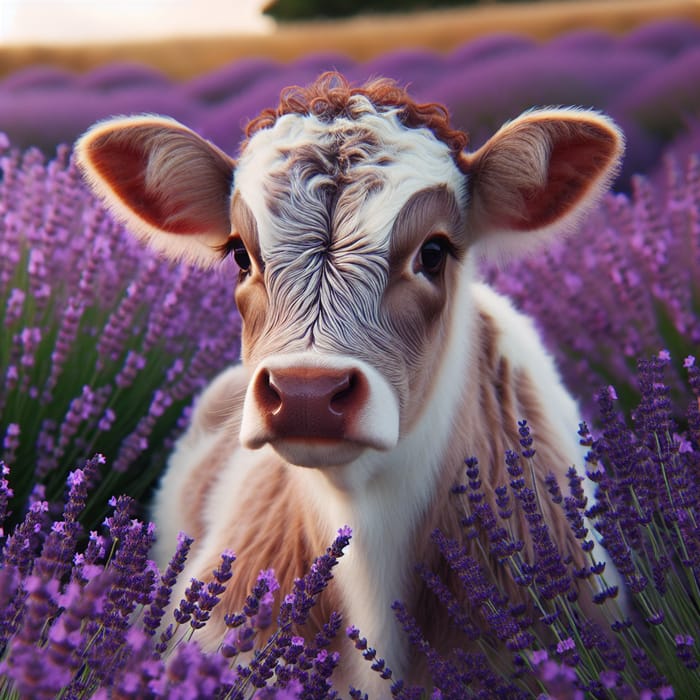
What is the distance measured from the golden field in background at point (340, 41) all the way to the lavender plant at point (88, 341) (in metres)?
4.36

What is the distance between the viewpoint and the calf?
6.17 feet

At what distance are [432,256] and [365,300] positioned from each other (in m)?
0.25

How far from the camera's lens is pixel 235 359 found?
383cm

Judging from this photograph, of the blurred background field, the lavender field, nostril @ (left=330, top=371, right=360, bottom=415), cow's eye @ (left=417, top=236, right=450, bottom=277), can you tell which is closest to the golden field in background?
the blurred background field

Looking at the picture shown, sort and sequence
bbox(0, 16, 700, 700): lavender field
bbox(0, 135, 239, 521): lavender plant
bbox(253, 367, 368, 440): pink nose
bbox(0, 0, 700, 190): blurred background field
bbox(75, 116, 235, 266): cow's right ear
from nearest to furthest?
bbox(0, 16, 700, 700): lavender field, bbox(253, 367, 368, 440): pink nose, bbox(75, 116, 235, 266): cow's right ear, bbox(0, 135, 239, 521): lavender plant, bbox(0, 0, 700, 190): blurred background field

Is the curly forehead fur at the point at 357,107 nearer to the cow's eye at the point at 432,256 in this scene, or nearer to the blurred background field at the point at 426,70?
the cow's eye at the point at 432,256

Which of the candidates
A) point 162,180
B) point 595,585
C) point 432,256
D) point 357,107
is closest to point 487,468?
point 595,585

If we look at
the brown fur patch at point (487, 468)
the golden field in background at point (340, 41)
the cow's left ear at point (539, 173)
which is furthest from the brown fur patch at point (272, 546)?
the golden field in background at point (340, 41)

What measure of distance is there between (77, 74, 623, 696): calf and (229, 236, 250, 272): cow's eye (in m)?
0.01

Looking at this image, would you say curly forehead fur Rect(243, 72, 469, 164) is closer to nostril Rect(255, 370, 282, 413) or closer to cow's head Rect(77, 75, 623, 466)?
cow's head Rect(77, 75, 623, 466)

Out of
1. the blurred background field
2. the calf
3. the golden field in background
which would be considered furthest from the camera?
the golden field in background

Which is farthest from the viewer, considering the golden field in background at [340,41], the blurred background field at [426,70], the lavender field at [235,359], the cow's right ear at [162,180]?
the golden field in background at [340,41]

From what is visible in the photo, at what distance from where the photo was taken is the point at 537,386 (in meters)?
2.62

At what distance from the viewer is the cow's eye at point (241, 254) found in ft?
7.27
